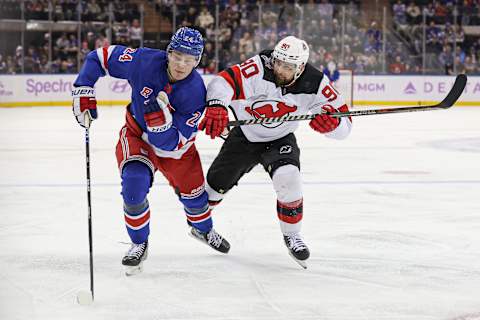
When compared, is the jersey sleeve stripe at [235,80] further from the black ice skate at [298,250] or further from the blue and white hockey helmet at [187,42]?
the black ice skate at [298,250]

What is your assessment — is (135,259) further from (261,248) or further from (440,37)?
(440,37)

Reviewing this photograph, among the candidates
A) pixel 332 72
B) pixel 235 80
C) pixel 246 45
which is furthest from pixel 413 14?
pixel 235 80

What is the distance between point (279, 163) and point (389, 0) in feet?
43.4

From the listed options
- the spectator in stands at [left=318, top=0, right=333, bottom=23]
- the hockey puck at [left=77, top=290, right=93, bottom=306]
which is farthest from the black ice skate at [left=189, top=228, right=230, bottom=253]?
the spectator in stands at [left=318, top=0, right=333, bottom=23]

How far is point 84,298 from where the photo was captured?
2.97 meters

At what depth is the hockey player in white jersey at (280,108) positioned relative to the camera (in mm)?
3551

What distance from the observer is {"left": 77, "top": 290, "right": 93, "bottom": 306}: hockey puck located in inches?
117

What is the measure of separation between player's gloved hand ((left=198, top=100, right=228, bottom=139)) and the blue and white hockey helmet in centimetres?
22

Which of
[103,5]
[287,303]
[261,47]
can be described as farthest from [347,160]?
[103,5]

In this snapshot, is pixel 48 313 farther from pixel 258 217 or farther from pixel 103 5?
pixel 103 5

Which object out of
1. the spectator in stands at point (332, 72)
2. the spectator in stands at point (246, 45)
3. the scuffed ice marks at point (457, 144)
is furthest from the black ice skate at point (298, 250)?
the spectator in stands at point (246, 45)

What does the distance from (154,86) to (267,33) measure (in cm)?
1145

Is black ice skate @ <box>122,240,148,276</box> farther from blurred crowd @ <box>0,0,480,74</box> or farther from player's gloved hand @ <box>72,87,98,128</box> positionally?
blurred crowd @ <box>0,0,480,74</box>

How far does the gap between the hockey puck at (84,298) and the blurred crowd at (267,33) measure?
11431 millimetres
